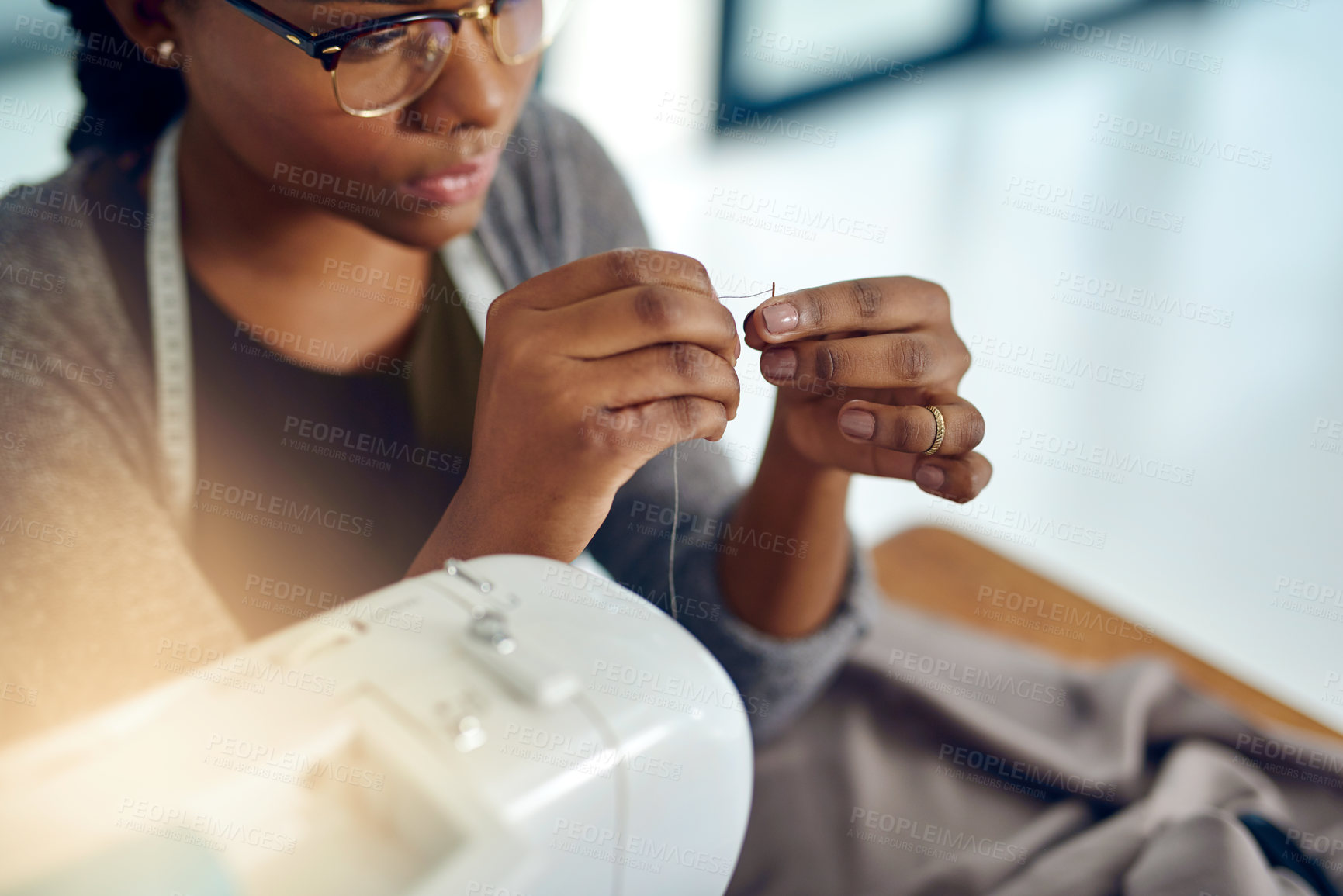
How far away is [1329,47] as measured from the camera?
12.2 feet

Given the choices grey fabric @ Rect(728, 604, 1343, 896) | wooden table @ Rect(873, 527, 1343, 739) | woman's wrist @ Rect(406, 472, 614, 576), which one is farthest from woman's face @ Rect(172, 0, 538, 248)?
wooden table @ Rect(873, 527, 1343, 739)

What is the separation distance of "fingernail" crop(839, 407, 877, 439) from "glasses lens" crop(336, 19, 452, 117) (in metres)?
0.30

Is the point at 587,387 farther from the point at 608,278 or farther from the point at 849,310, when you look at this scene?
the point at 849,310

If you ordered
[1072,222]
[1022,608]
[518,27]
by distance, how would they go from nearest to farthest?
[518,27] < [1022,608] < [1072,222]

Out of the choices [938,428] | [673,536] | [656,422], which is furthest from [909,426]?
[673,536]

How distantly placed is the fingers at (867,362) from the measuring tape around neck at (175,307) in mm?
220

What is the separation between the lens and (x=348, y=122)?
1.84 feet

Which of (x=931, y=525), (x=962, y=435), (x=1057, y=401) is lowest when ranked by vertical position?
(x=1057, y=401)

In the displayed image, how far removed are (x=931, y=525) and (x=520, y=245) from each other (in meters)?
0.61

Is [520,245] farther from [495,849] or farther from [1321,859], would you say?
[1321,859]

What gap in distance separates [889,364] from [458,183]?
291 mm

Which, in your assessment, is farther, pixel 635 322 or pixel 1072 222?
pixel 1072 222

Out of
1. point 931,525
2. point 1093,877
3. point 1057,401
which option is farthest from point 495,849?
point 1057,401

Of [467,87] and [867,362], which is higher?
[467,87]
